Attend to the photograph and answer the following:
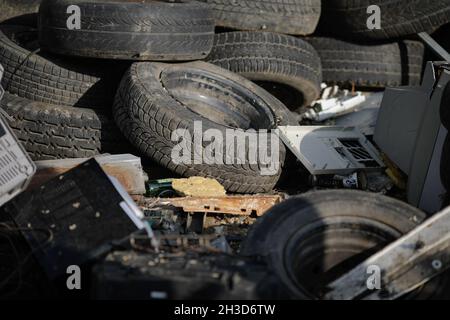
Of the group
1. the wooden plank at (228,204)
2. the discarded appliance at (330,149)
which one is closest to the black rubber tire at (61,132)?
the wooden plank at (228,204)

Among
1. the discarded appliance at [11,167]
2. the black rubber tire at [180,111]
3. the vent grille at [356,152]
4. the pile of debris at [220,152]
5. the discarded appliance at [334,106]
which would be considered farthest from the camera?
the discarded appliance at [334,106]

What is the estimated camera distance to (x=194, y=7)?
16.5 ft

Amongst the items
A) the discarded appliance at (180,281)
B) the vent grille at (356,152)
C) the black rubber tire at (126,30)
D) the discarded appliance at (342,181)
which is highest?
the black rubber tire at (126,30)

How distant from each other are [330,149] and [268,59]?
3.47 ft

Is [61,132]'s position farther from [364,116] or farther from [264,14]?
[364,116]

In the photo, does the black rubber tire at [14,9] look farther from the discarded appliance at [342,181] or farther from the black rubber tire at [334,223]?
the black rubber tire at [334,223]

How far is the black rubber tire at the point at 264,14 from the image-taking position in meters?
5.59

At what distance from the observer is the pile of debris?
2.98 meters

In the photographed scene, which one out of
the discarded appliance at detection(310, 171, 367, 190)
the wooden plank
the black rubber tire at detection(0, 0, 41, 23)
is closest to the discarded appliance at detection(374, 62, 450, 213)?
the discarded appliance at detection(310, 171, 367, 190)

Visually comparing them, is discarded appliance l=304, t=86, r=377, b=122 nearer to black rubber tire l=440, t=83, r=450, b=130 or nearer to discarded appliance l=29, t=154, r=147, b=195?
black rubber tire l=440, t=83, r=450, b=130

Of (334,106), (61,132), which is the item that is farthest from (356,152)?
(61,132)

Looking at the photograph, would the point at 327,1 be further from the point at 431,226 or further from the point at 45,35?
the point at 431,226

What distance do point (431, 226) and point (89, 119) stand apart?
9.05 ft

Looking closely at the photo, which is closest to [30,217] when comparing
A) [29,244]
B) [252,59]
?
[29,244]
